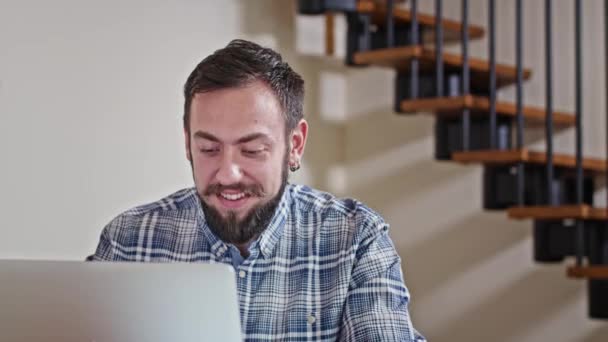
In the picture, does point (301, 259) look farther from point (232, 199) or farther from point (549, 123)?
point (549, 123)

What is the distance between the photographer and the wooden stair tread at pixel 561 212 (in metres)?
3.38

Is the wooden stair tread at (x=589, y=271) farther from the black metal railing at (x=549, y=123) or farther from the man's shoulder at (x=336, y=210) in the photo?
the man's shoulder at (x=336, y=210)

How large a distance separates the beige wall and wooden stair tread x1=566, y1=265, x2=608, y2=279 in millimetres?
540

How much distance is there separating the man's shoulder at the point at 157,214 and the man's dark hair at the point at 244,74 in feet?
0.76

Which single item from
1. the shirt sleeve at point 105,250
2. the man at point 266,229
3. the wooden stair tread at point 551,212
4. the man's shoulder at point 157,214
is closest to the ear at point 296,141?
the man at point 266,229

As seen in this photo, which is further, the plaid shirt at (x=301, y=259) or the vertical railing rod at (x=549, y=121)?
the vertical railing rod at (x=549, y=121)

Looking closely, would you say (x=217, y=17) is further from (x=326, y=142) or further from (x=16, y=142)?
(x=16, y=142)

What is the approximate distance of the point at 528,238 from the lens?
4.07m

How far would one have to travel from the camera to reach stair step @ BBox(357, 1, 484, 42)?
152 inches

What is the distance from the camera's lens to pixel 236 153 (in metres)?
1.64

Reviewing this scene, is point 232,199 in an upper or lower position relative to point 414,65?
lower

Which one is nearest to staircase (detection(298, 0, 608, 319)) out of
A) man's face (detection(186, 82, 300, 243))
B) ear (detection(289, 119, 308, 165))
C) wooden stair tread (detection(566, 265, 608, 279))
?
wooden stair tread (detection(566, 265, 608, 279))

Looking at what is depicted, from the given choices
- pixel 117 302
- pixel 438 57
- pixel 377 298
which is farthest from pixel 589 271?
pixel 117 302

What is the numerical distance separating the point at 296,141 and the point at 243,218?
0.60 ft
